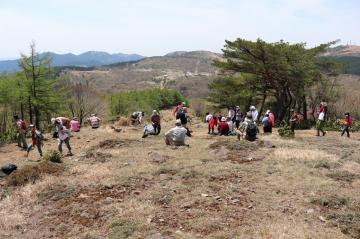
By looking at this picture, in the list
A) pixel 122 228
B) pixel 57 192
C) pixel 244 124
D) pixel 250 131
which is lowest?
pixel 57 192

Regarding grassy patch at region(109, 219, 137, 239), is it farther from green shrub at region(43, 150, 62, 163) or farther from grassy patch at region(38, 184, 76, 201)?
green shrub at region(43, 150, 62, 163)

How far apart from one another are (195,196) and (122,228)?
8.27 ft

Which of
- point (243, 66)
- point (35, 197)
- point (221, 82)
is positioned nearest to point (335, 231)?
point (35, 197)

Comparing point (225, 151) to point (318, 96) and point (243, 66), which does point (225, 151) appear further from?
point (318, 96)

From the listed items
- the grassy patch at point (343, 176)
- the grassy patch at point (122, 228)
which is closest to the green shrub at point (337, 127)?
the grassy patch at point (343, 176)

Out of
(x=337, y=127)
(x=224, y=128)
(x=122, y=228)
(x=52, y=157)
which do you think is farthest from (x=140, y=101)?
(x=122, y=228)

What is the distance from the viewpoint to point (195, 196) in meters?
11.6

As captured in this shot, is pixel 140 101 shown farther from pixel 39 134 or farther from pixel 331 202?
pixel 331 202

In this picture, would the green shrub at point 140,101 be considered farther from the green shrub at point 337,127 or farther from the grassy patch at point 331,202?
the grassy patch at point 331,202

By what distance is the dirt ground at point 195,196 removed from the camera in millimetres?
9703

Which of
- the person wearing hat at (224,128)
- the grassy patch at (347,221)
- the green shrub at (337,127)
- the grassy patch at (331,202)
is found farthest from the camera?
the green shrub at (337,127)

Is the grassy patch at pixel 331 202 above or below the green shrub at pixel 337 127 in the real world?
above

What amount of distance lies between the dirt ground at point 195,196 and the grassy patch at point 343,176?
30 millimetres

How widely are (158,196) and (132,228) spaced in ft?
7.08
